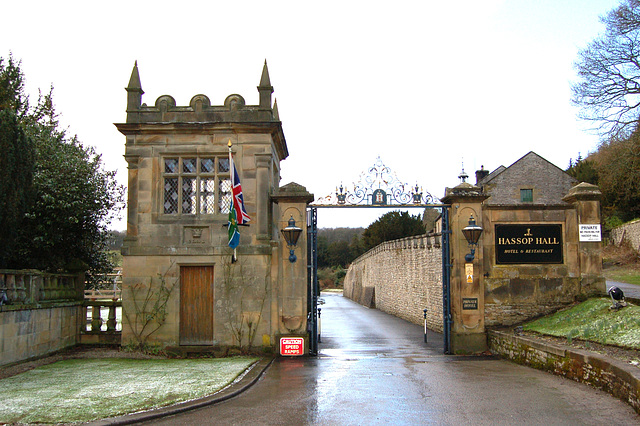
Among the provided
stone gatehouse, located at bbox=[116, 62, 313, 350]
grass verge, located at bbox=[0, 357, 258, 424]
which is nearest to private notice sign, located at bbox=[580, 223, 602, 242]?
stone gatehouse, located at bbox=[116, 62, 313, 350]

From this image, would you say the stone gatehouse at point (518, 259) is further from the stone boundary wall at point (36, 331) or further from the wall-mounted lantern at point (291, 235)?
the stone boundary wall at point (36, 331)

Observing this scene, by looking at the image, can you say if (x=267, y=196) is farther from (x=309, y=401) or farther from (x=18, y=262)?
(x=18, y=262)

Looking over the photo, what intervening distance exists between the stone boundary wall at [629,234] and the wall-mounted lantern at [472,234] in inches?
1152

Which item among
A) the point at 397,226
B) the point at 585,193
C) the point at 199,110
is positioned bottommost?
the point at 585,193

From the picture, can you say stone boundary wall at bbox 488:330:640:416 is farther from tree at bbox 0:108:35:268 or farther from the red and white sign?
tree at bbox 0:108:35:268

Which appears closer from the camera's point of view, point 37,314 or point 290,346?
point 37,314

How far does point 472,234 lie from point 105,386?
29.3ft

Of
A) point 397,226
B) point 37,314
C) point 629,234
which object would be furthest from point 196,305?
point 397,226

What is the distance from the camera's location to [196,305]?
14164mm

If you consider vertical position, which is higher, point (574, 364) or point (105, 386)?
point (574, 364)

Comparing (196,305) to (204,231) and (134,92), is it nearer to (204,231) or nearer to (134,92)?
(204,231)

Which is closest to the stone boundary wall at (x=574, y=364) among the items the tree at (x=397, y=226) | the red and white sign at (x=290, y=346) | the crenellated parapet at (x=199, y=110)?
the red and white sign at (x=290, y=346)

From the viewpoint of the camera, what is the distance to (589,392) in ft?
28.9

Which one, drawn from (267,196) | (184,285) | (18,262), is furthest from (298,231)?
(18,262)
